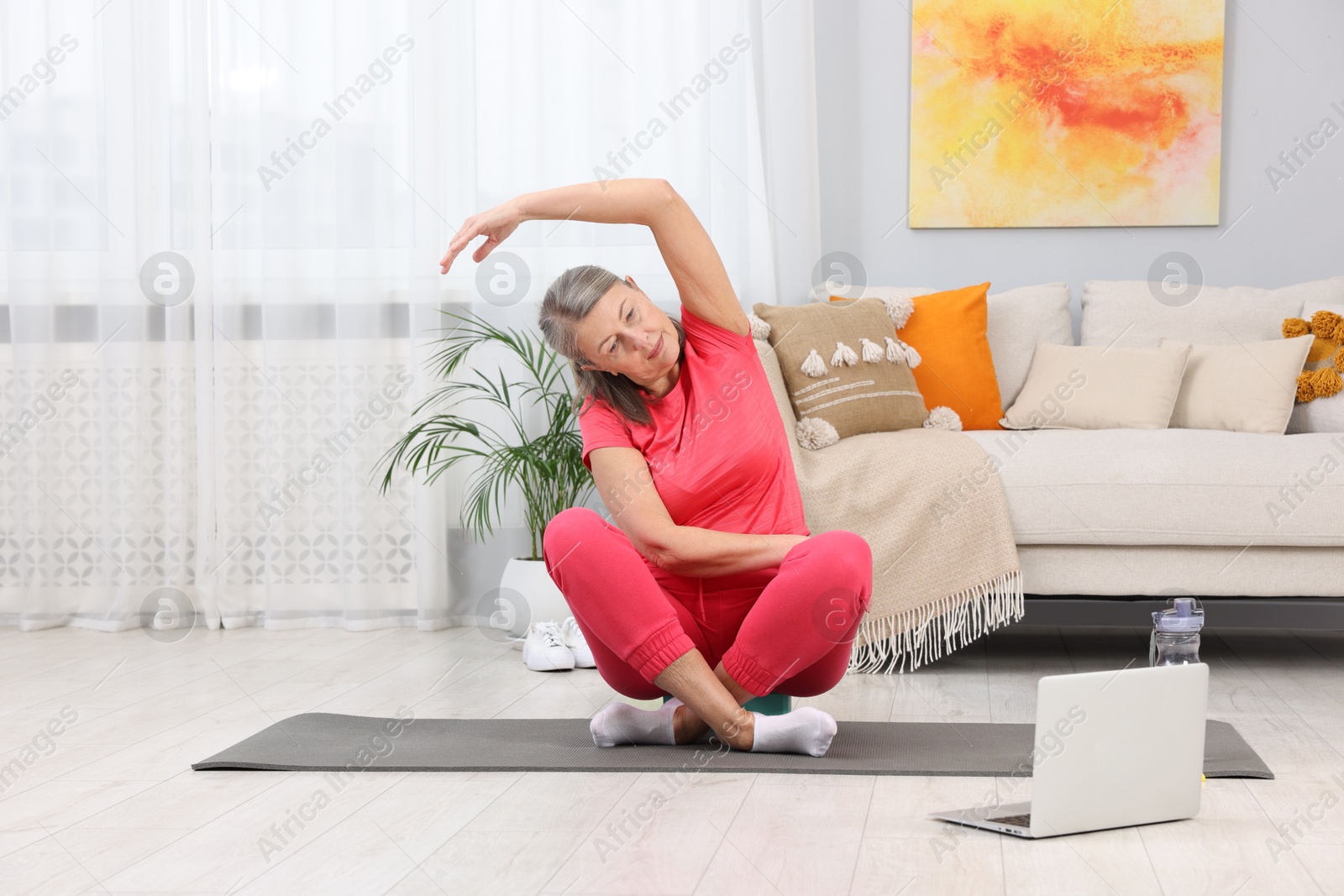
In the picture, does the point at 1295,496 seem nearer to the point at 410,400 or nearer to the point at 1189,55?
the point at 1189,55

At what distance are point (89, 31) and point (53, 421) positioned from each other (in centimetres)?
108

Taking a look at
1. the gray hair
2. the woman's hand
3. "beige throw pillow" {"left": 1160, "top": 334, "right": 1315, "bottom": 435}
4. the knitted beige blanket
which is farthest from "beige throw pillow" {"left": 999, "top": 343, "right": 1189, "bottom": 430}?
the woman's hand

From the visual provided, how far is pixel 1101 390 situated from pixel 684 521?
143 centimetres

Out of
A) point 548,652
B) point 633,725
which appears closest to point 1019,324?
point 548,652

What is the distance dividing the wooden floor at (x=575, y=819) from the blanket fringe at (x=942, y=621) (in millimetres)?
71

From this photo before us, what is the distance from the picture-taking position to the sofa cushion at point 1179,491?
227 cm

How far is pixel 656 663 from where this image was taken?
5.45ft

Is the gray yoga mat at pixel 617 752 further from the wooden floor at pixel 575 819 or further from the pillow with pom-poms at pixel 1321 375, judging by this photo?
the pillow with pom-poms at pixel 1321 375

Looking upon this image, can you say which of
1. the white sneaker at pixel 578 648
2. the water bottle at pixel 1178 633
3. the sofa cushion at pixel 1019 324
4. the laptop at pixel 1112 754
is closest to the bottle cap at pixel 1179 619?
the water bottle at pixel 1178 633

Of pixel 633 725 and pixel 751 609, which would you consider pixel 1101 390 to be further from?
pixel 633 725

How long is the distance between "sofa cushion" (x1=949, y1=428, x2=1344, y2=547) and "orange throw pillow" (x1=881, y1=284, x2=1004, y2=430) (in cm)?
50

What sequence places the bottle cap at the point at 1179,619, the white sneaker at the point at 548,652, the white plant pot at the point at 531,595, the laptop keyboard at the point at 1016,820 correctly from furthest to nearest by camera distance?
the white plant pot at the point at 531,595 < the white sneaker at the point at 548,652 < the bottle cap at the point at 1179,619 < the laptop keyboard at the point at 1016,820

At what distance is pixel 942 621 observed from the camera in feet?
7.79

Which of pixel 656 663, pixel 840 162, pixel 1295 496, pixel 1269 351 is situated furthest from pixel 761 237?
pixel 656 663
